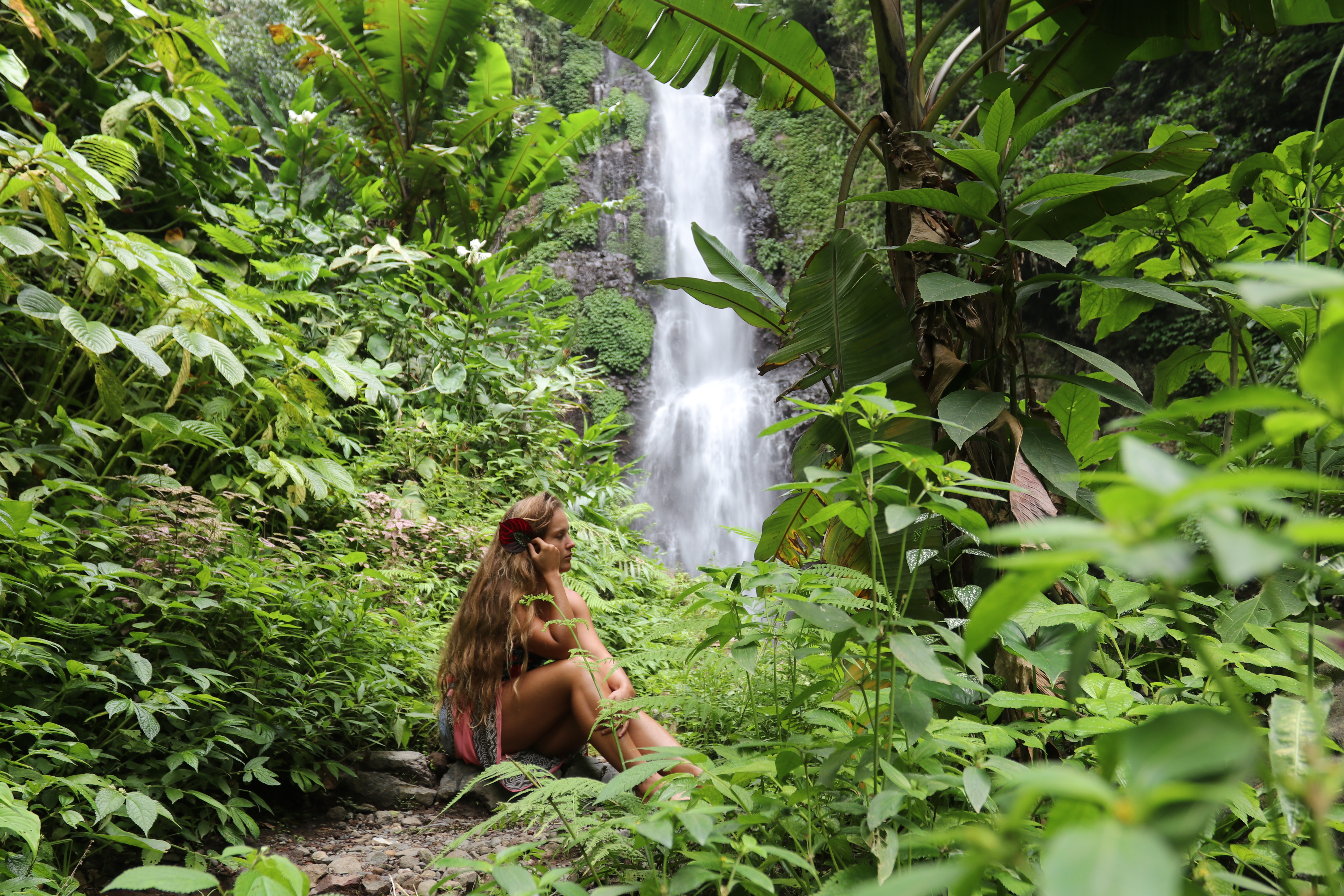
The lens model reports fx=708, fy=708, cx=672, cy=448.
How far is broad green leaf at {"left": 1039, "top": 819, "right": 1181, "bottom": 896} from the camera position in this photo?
246 mm

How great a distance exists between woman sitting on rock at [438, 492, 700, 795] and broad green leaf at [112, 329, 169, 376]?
3.60ft

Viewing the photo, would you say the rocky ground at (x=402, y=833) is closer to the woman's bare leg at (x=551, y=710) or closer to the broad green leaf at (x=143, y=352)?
the woman's bare leg at (x=551, y=710)

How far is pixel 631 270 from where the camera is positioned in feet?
45.5

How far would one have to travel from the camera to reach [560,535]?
254cm

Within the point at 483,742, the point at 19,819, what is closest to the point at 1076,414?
the point at 483,742

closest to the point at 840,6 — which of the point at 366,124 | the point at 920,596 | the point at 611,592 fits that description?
the point at 366,124

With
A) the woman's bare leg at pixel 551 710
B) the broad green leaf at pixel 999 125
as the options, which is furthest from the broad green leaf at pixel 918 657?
the woman's bare leg at pixel 551 710

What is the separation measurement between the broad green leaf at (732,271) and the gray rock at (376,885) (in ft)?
5.75

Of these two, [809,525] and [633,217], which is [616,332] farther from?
[809,525]

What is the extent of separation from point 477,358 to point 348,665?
294 cm

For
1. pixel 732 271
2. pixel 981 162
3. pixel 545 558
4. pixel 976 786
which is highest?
pixel 981 162

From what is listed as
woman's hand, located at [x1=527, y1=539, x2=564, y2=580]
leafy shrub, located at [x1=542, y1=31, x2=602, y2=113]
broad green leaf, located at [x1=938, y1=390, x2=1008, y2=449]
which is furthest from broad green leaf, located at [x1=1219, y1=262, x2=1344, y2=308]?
leafy shrub, located at [x1=542, y1=31, x2=602, y2=113]

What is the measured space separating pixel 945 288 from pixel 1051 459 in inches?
17.3

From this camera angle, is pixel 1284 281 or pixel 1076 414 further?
pixel 1076 414
